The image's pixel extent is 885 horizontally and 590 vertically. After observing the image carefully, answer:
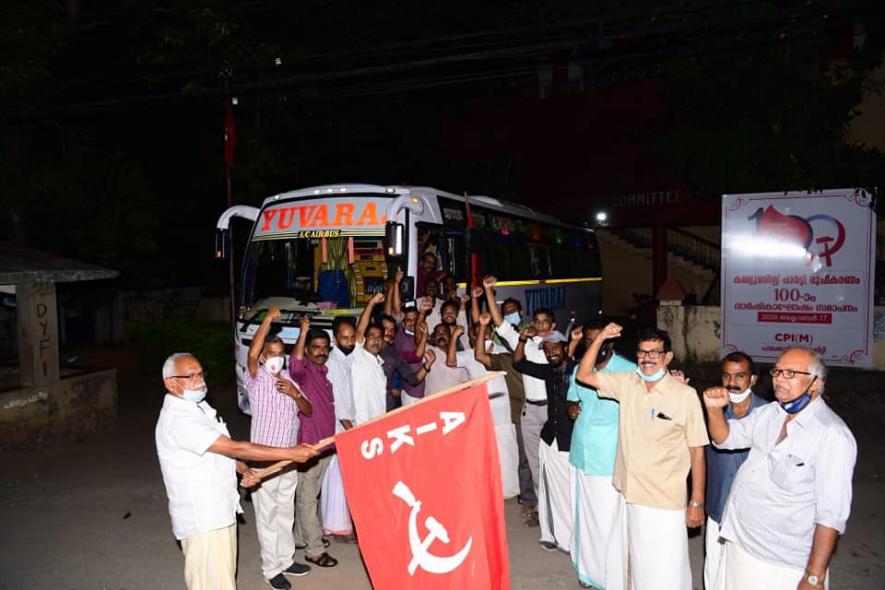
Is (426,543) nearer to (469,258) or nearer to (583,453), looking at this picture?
(583,453)

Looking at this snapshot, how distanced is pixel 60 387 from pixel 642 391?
8556 millimetres

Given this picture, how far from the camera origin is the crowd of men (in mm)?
3689

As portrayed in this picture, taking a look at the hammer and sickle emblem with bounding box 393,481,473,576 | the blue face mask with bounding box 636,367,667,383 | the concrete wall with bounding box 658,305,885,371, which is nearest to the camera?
the hammer and sickle emblem with bounding box 393,481,473,576

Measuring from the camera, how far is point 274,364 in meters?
5.38

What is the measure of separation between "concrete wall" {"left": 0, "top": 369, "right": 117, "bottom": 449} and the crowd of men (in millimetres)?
5410

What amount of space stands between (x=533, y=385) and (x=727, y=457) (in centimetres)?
197

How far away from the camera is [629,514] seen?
15.2ft

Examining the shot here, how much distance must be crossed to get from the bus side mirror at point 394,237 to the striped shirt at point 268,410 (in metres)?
3.33

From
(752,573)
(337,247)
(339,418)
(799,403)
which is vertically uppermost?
(337,247)

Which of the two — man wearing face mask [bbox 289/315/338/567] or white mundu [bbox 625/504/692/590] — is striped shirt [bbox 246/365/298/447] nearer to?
man wearing face mask [bbox 289/315/338/567]

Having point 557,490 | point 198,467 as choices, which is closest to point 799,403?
point 557,490

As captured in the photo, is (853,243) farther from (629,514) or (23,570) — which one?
(23,570)

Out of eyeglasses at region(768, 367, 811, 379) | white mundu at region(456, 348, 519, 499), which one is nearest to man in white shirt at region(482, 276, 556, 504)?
white mundu at region(456, 348, 519, 499)

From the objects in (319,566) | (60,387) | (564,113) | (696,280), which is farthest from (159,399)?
(696,280)
